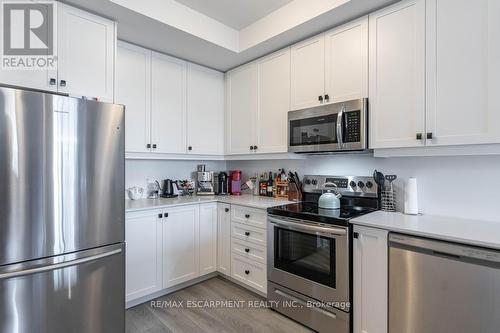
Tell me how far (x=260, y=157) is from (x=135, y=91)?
4.84 ft

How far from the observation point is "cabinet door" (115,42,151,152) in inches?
98.2

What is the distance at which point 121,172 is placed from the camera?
1.77 meters

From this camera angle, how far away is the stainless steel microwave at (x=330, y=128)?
2.08m

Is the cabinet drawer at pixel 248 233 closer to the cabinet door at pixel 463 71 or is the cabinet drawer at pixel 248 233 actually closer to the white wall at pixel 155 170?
the white wall at pixel 155 170

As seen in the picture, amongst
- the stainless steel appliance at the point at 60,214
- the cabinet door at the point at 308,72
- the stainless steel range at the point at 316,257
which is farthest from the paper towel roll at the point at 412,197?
the stainless steel appliance at the point at 60,214

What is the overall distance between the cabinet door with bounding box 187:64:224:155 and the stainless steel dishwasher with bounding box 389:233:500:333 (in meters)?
2.22

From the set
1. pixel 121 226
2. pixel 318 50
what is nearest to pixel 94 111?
pixel 121 226

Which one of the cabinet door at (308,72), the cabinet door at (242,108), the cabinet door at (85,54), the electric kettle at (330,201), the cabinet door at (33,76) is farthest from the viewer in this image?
the cabinet door at (242,108)

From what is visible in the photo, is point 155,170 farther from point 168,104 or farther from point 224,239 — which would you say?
point 224,239

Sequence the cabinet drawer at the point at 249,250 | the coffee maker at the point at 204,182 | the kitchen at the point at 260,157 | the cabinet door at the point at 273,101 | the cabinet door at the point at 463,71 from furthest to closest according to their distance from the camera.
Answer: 1. the coffee maker at the point at 204,182
2. the cabinet door at the point at 273,101
3. the cabinet drawer at the point at 249,250
4. the cabinet door at the point at 463,71
5. the kitchen at the point at 260,157

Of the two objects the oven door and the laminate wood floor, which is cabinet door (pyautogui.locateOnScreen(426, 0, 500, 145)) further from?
the laminate wood floor

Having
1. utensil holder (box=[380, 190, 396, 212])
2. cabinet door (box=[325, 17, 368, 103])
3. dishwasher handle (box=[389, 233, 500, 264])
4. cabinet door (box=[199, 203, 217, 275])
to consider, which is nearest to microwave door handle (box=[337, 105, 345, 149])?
cabinet door (box=[325, 17, 368, 103])

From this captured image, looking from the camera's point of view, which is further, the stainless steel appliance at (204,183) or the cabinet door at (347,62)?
the stainless steel appliance at (204,183)

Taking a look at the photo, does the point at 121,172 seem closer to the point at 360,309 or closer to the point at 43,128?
the point at 43,128
